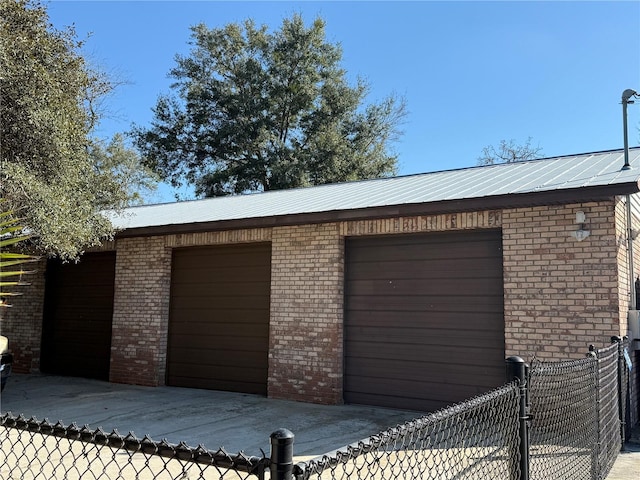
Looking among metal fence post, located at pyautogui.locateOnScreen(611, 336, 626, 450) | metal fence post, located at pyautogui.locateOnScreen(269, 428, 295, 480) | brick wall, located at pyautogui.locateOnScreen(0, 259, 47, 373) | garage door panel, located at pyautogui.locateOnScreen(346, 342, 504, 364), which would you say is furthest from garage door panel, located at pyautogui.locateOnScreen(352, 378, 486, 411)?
brick wall, located at pyautogui.locateOnScreen(0, 259, 47, 373)

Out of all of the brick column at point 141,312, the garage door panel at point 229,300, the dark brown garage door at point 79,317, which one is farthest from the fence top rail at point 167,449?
the dark brown garage door at point 79,317

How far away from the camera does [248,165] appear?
26.2 metres

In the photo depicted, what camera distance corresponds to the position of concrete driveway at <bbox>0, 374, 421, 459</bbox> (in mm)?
6176

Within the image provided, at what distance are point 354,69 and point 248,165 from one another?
805 centimetres

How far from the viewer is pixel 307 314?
28.3ft

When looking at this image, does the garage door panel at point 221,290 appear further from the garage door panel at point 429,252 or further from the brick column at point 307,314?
the garage door panel at point 429,252

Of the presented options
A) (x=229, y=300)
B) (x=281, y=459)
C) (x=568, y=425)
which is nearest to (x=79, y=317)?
(x=229, y=300)

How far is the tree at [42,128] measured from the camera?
7.12 metres

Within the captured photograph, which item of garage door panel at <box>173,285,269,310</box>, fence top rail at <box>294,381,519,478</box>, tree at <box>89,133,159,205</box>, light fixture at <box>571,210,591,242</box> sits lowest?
fence top rail at <box>294,381,519,478</box>

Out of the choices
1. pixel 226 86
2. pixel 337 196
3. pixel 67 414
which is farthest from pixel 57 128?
pixel 226 86

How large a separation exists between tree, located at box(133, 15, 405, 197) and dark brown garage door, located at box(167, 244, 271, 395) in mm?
15967

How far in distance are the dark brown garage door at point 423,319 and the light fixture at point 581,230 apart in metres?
1.04

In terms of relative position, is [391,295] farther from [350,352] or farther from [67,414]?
[67,414]

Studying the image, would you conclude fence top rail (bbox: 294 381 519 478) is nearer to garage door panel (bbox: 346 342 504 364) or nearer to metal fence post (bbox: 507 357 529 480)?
metal fence post (bbox: 507 357 529 480)
